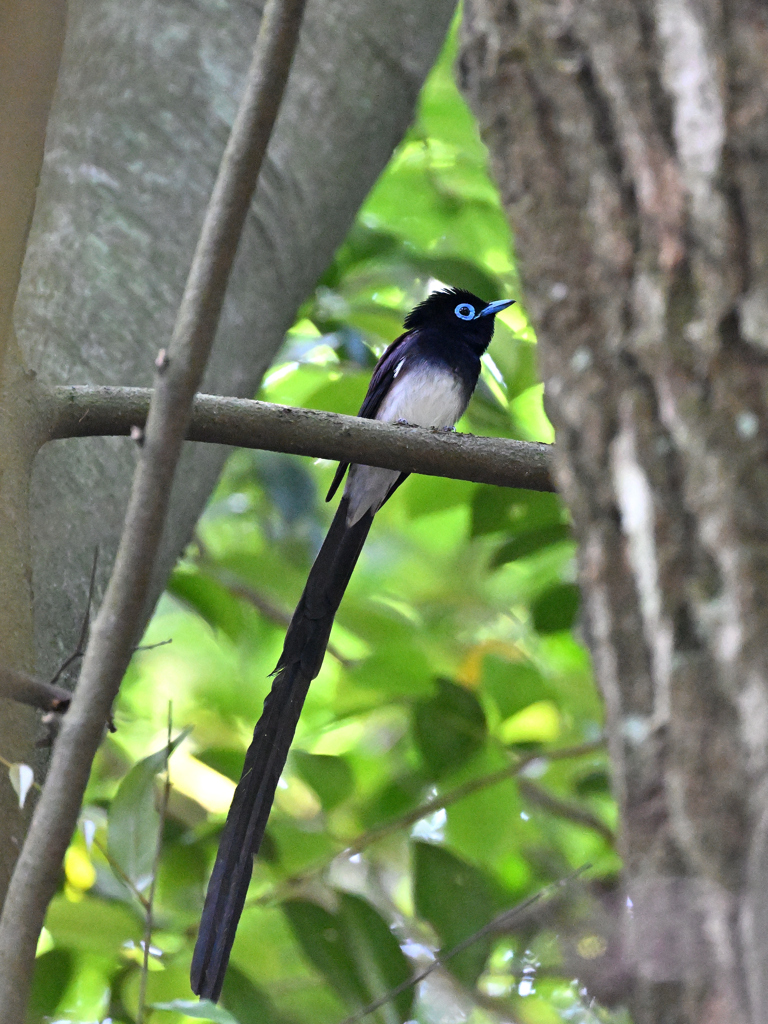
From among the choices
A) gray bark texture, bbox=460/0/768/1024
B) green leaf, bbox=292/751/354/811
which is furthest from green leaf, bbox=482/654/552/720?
gray bark texture, bbox=460/0/768/1024

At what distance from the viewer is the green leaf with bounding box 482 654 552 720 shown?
241cm

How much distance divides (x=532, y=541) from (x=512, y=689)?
13.6 inches

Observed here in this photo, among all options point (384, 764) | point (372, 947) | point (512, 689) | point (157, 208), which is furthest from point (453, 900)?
point (157, 208)

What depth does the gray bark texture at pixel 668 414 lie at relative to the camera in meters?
0.60

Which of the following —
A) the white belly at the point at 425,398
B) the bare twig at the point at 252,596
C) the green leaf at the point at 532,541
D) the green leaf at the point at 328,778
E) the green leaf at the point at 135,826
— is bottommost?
the green leaf at the point at 135,826

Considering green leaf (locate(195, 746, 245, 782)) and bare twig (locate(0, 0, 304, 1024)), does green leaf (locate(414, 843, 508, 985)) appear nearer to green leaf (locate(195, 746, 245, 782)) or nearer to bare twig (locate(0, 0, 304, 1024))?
green leaf (locate(195, 746, 245, 782))

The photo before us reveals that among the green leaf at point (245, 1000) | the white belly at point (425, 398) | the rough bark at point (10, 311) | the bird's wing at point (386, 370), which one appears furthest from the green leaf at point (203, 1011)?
the white belly at point (425, 398)

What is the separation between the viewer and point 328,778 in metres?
2.42

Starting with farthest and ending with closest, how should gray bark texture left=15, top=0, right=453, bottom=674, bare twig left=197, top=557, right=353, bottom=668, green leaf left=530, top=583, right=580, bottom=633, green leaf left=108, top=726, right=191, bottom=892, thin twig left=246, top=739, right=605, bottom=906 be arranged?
1. bare twig left=197, top=557, right=353, bottom=668
2. green leaf left=530, top=583, right=580, bottom=633
3. thin twig left=246, top=739, right=605, bottom=906
4. gray bark texture left=15, top=0, right=453, bottom=674
5. green leaf left=108, top=726, right=191, bottom=892

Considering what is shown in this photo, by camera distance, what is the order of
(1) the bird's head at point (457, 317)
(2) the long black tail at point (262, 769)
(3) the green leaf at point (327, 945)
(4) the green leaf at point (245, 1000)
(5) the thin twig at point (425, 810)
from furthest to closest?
(1) the bird's head at point (457, 317), (5) the thin twig at point (425, 810), (3) the green leaf at point (327, 945), (4) the green leaf at point (245, 1000), (2) the long black tail at point (262, 769)

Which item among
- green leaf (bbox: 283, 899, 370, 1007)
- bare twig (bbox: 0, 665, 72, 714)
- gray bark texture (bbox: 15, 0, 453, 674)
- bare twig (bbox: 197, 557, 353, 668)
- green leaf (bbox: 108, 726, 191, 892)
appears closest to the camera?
bare twig (bbox: 0, 665, 72, 714)

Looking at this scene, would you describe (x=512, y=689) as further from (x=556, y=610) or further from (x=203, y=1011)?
(x=203, y=1011)

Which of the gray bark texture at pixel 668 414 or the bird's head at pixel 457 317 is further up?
the bird's head at pixel 457 317

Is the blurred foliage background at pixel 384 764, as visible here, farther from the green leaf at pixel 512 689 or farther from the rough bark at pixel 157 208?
the rough bark at pixel 157 208
